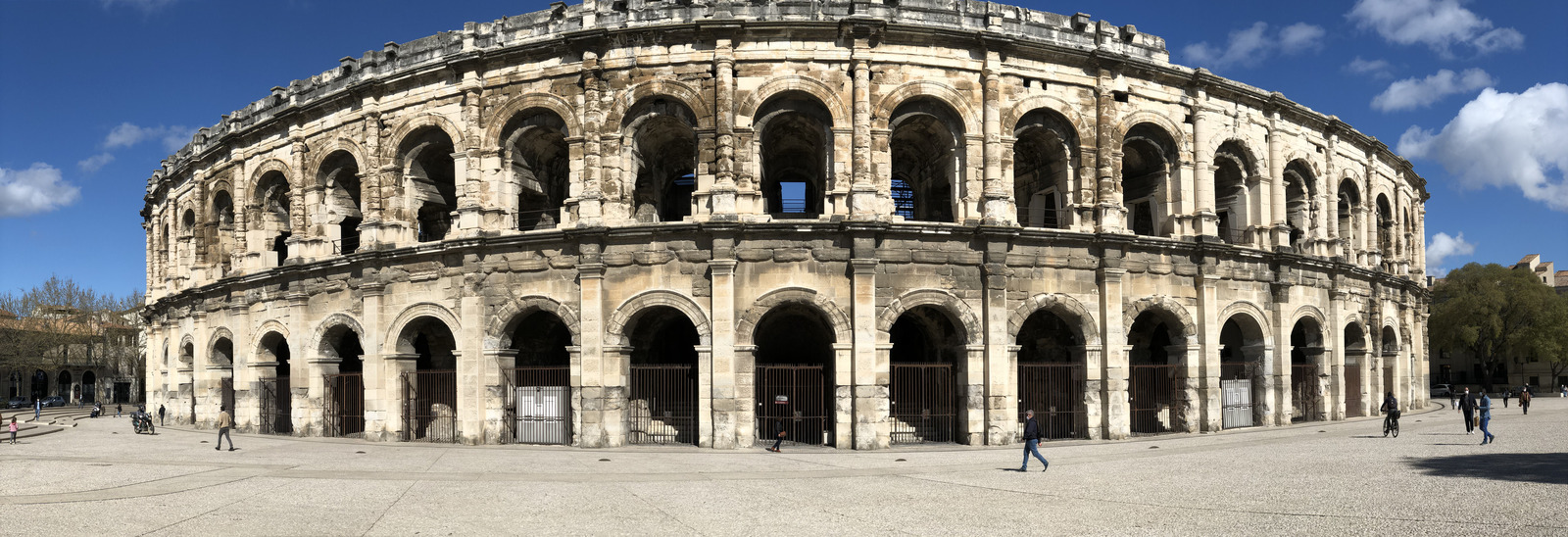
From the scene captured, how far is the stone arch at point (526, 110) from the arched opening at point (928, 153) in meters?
6.82

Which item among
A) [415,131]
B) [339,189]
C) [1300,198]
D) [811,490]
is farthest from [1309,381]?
[339,189]

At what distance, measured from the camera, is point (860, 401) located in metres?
17.3

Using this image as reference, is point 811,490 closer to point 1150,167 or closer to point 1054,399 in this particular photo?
point 1054,399

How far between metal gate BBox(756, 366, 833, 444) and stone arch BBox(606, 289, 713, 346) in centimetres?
160

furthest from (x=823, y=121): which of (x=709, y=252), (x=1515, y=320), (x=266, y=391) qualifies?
(x=1515, y=320)

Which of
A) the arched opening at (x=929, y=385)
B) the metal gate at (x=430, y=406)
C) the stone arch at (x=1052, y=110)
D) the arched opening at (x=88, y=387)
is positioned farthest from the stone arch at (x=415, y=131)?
the arched opening at (x=88, y=387)

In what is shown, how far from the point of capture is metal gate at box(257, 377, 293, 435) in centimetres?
2294

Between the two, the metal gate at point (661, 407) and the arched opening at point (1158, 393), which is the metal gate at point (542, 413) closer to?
the metal gate at point (661, 407)

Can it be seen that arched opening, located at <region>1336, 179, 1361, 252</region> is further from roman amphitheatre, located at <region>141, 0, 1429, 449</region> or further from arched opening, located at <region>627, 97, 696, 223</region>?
arched opening, located at <region>627, 97, 696, 223</region>

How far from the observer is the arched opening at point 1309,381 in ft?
75.3

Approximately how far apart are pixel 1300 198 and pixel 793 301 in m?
15.7

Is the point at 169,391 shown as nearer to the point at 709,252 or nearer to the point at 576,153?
A: the point at 576,153

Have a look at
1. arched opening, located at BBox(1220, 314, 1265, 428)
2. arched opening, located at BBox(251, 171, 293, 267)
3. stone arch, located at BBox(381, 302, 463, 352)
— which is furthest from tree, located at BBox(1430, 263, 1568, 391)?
arched opening, located at BBox(251, 171, 293, 267)

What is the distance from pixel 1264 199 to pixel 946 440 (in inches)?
430
